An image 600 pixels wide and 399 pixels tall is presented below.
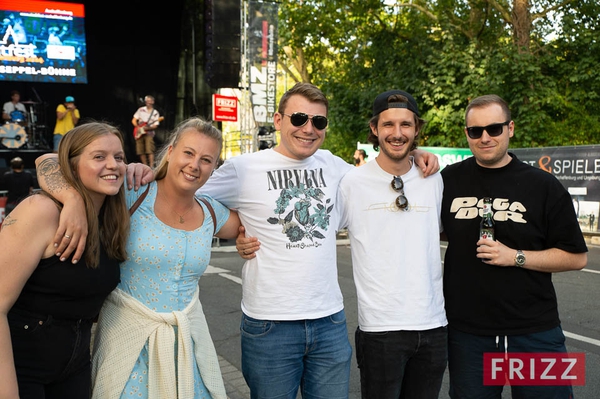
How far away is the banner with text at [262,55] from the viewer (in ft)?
47.7

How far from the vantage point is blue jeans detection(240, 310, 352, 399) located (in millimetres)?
2559

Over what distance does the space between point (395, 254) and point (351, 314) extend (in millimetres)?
3587

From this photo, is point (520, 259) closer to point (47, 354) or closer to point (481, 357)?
point (481, 357)

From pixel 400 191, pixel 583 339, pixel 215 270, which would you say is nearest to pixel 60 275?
pixel 400 191

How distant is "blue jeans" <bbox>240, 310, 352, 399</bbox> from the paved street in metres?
1.55

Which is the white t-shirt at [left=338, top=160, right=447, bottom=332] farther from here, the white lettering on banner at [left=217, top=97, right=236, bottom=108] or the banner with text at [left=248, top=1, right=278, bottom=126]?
the white lettering on banner at [left=217, top=97, right=236, bottom=108]

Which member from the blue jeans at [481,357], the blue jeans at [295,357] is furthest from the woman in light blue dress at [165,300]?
the blue jeans at [481,357]

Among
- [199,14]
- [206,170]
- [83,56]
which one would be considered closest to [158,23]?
[199,14]

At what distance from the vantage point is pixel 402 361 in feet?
8.64

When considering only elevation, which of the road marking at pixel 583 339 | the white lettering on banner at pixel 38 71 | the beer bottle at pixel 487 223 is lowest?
the road marking at pixel 583 339

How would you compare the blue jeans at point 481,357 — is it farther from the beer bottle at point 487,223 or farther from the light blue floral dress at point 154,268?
the light blue floral dress at point 154,268

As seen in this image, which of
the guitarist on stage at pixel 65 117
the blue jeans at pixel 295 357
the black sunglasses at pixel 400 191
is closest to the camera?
the blue jeans at pixel 295 357

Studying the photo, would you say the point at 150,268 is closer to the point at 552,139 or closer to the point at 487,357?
the point at 487,357

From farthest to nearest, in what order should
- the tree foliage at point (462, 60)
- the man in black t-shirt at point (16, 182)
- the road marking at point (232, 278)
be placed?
1. the tree foliage at point (462, 60)
2. the man in black t-shirt at point (16, 182)
3. the road marking at point (232, 278)
